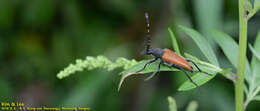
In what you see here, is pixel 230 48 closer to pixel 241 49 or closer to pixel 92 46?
pixel 241 49

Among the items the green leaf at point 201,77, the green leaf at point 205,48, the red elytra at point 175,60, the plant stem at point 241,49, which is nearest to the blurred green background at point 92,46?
the red elytra at point 175,60

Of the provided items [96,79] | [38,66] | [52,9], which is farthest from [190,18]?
[38,66]

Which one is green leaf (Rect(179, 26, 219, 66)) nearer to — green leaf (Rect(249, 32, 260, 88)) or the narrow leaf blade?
the narrow leaf blade

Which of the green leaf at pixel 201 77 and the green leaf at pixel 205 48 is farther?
the green leaf at pixel 205 48

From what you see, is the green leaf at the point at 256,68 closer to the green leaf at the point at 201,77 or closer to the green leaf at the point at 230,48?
the green leaf at the point at 230,48

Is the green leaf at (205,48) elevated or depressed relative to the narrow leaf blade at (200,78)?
elevated

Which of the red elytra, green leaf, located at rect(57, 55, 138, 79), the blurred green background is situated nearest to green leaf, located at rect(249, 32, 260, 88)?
the red elytra

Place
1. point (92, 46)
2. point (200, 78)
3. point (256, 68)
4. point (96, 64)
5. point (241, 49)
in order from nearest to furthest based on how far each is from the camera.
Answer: point (241, 49) < point (200, 78) < point (96, 64) < point (256, 68) < point (92, 46)

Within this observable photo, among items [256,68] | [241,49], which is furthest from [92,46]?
[241,49]

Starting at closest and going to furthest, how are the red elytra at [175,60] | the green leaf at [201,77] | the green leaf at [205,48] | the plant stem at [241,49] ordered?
the plant stem at [241,49] < the green leaf at [201,77] < the green leaf at [205,48] < the red elytra at [175,60]
